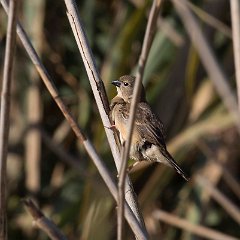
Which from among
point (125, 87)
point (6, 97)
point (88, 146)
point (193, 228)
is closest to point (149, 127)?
point (125, 87)

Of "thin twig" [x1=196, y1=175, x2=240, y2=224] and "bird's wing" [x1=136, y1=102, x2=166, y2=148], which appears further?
"thin twig" [x1=196, y1=175, x2=240, y2=224]

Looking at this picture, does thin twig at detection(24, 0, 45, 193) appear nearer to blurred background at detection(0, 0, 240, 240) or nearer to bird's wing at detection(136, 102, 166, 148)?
blurred background at detection(0, 0, 240, 240)

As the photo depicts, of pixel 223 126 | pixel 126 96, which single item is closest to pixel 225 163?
pixel 223 126

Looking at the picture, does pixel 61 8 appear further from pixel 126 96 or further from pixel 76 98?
pixel 126 96

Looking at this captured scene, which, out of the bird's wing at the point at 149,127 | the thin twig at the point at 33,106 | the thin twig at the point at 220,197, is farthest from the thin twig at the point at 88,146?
the thin twig at the point at 33,106

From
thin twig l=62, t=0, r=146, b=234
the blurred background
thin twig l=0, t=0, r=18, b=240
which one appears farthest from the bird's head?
thin twig l=0, t=0, r=18, b=240

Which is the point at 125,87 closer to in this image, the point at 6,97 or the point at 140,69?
the point at 6,97
